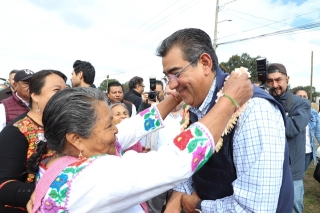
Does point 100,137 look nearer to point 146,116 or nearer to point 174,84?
point 174,84

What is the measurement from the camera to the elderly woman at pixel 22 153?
65.9 inches

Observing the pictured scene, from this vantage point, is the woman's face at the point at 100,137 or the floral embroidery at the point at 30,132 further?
the floral embroidery at the point at 30,132

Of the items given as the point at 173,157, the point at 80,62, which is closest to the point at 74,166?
the point at 173,157

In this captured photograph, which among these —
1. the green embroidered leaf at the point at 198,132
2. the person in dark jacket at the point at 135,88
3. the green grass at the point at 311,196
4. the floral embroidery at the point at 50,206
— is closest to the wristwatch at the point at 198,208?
the green embroidered leaf at the point at 198,132

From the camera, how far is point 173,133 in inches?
148

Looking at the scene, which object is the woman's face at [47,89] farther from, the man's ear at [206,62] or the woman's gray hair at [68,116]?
the man's ear at [206,62]

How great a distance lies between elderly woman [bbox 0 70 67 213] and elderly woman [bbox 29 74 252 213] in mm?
390

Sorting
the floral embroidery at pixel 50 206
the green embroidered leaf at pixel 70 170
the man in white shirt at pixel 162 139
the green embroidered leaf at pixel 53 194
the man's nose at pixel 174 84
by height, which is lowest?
the man in white shirt at pixel 162 139

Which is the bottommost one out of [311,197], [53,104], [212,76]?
[311,197]

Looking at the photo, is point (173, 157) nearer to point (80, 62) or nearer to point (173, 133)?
point (173, 133)

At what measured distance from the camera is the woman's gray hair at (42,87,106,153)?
138 centimetres

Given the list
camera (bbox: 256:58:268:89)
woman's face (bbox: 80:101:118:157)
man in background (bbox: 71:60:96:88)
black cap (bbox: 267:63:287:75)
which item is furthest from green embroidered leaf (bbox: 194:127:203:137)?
man in background (bbox: 71:60:96:88)

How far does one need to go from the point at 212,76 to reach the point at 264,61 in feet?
3.04

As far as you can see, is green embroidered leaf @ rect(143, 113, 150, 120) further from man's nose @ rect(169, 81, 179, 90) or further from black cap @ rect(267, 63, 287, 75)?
black cap @ rect(267, 63, 287, 75)
